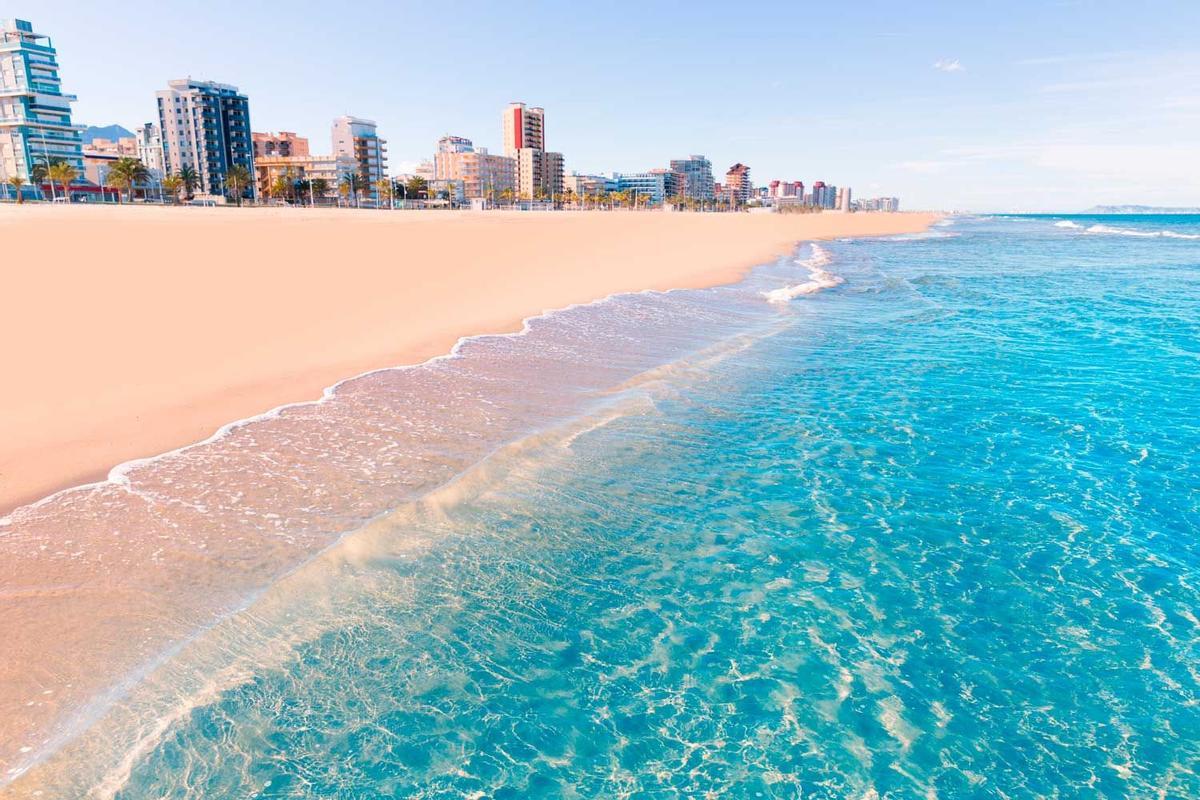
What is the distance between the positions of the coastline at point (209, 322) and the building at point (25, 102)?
112506mm

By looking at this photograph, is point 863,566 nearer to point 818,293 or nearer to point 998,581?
point 998,581

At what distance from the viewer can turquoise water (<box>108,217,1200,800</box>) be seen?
4629 millimetres

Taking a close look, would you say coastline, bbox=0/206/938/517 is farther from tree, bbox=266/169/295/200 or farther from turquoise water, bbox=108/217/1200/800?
tree, bbox=266/169/295/200

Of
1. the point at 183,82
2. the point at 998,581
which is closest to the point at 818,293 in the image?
the point at 998,581

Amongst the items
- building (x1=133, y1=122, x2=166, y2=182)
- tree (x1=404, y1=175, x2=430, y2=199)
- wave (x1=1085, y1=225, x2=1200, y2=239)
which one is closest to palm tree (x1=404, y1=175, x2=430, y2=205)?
tree (x1=404, y1=175, x2=430, y2=199)

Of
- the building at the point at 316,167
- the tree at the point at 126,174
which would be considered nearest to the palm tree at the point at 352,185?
the building at the point at 316,167

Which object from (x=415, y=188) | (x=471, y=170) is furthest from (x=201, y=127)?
(x=471, y=170)

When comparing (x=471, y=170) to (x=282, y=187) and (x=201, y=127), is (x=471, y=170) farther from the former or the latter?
(x=282, y=187)

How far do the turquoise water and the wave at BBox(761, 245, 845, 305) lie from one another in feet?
48.6

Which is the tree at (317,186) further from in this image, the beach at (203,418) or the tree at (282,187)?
the beach at (203,418)

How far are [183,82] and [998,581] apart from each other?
179 m

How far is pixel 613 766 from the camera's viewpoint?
463 cm

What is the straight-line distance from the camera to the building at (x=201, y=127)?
139750mm

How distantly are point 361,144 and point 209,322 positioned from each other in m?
157
